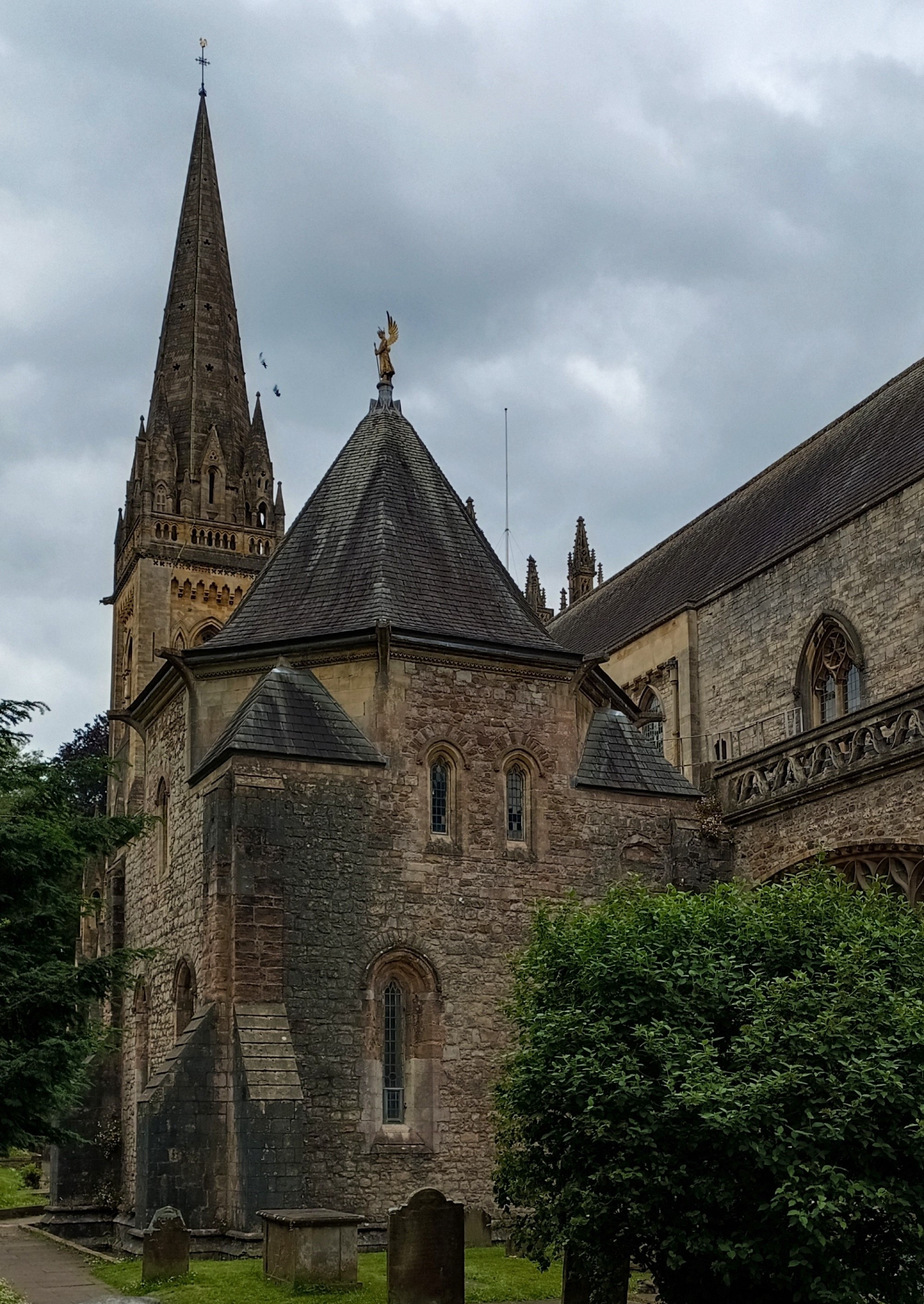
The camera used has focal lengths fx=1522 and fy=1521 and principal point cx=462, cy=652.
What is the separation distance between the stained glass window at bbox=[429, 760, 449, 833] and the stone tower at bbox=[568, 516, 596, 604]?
1016 inches

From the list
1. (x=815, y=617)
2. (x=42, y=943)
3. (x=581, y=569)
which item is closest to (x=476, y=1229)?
(x=42, y=943)

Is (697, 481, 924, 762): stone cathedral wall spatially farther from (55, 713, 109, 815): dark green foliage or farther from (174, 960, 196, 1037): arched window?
(55, 713, 109, 815): dark green foliage

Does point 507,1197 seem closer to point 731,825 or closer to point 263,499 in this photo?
point 731,825

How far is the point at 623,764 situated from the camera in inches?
950

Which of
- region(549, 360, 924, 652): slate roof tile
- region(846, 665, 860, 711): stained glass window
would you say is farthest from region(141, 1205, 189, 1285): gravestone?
region(549, 360, 924, 652): slate roof tile

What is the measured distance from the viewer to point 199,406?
198 feet

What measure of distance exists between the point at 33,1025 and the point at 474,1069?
6563 mm

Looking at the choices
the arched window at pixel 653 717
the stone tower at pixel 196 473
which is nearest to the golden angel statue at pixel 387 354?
the arched window at pixel 653 717

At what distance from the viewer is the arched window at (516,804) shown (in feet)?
75.2

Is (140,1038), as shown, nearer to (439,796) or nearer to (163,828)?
(163,828)

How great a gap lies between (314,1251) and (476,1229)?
12.9 feet

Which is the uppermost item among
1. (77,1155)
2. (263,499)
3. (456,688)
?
(263,499)

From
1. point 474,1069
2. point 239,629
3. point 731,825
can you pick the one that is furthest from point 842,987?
point 239,629

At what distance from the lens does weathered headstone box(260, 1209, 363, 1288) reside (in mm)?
16328
